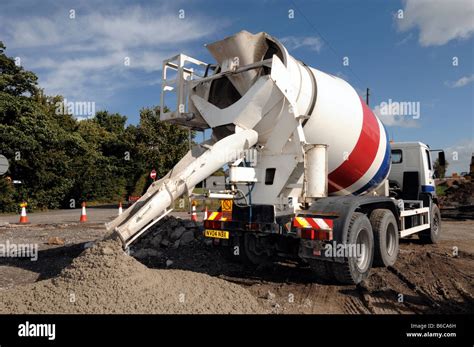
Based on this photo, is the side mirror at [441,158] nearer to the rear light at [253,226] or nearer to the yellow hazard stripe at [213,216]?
the rear light at [253,226]

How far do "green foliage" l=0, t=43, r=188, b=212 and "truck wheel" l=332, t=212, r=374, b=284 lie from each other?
1829 centimetres

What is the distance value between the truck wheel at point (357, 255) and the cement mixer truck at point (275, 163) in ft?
0.05

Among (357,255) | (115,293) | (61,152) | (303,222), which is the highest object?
(61,152)

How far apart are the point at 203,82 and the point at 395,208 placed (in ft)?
13.3

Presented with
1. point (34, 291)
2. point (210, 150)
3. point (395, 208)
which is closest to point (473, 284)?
point (395, 208)

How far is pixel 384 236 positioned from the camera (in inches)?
235

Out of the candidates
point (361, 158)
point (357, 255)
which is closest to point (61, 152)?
point (361, 158)

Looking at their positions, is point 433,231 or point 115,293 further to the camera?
point 433,231

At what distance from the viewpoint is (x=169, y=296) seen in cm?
420

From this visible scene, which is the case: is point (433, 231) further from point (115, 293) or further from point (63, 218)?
point (63, 218)

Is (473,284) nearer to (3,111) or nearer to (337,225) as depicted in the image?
(337,225)

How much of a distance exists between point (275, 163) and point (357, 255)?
1758mm

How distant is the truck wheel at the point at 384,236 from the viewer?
5.90m

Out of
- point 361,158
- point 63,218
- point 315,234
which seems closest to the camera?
point 315,234
